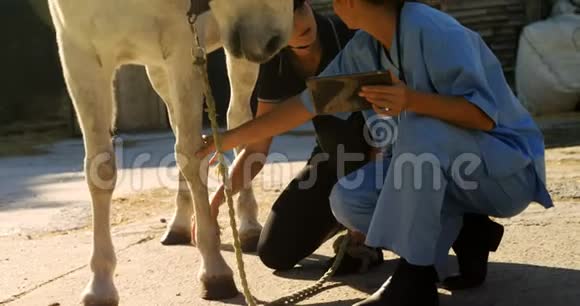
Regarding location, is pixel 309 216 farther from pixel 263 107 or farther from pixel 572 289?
pixel 572 289

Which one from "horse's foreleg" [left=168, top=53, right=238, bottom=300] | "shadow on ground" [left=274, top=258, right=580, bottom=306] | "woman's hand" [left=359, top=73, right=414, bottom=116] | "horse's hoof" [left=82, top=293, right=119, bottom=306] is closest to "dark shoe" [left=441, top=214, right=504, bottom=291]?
"shadow on ground" [left=274, top=258, right=580, bottom=306]

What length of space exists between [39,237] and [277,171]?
6.11 ft

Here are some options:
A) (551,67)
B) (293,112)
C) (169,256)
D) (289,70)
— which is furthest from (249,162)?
(551,67)

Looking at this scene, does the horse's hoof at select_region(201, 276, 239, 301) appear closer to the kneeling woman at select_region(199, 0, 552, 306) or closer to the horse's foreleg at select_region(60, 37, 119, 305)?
the horse's foreleg at select_region(60, 37, 119, 305)

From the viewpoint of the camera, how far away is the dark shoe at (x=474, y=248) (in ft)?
8.63

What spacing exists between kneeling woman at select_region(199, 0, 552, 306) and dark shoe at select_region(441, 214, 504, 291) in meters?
0.09

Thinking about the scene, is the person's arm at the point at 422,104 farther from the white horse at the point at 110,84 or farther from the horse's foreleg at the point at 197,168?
the horse's foreleg at the point at 197,168

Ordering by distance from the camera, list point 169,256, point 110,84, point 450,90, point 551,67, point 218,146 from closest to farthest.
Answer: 1. point 450,90
2. point 218,146
3. point 110,84
4. point 169,256
5. point 551,67

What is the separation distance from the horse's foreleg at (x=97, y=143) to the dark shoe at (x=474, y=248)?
1021mm

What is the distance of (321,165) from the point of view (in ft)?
10.5

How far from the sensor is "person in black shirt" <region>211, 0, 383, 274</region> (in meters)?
3.04

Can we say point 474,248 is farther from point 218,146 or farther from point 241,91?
point 241,91

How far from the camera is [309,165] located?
10.6 ft

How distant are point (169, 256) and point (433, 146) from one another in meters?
1.40
